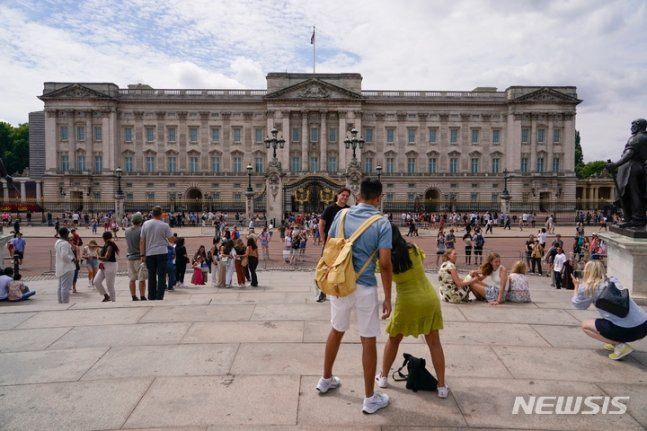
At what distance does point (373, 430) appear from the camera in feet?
14.0

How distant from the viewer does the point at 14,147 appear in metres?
89.9

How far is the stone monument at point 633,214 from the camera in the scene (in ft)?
29.3

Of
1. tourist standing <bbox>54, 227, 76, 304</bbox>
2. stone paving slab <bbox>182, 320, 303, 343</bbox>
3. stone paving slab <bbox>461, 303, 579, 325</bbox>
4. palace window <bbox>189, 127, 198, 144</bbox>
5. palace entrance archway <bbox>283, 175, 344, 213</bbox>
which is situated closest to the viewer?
stone paving slab <bbox>182, 320, 303, 343</bbox>

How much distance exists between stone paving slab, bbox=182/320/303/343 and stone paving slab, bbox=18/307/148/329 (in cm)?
128

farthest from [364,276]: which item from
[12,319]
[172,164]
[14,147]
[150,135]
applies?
[14,147]

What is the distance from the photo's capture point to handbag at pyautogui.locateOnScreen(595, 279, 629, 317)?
577 centimetres

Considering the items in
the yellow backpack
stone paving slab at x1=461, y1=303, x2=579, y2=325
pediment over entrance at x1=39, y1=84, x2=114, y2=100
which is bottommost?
stone paving slab at x1=461, y1=303, x2=579, y2=325

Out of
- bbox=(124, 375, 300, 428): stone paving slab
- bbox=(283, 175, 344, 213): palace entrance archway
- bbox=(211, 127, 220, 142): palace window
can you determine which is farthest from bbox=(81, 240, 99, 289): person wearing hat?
bbox=(211, 127, 220, 142): palace window

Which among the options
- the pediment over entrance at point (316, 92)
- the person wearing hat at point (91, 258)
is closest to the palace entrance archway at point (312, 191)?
the pediment over entrance at point (316, 92)

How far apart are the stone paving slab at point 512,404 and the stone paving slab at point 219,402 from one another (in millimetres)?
1758

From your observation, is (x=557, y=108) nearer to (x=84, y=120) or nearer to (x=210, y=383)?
(x=84, y=120)

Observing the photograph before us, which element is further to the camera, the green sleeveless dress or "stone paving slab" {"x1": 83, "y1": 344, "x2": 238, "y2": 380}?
"stone paving slab" {"x1": 83, "y1": 344, "x2": 238, "y2": 380}

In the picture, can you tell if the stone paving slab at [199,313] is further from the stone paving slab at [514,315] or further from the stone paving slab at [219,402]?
the stone paving slab at [514,315]

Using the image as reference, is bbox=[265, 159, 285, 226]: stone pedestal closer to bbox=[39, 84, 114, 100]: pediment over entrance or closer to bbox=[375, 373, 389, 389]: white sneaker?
bbox=[375, 373, 389, 389]: white sneaker
